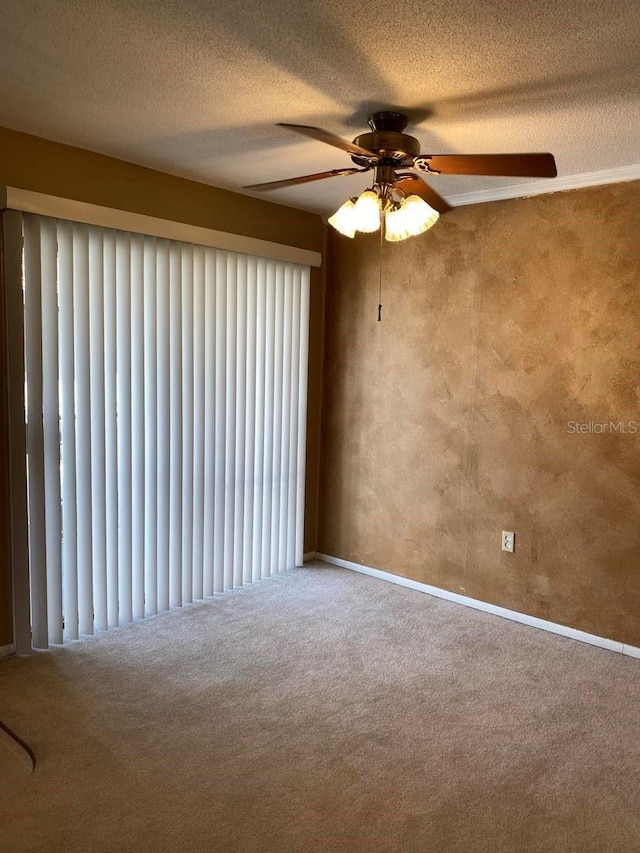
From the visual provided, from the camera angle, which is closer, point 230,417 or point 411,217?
point 411,217

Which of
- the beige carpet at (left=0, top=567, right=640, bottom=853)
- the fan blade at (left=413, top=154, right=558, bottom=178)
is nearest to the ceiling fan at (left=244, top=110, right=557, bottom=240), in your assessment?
the fan blade at (left=413, top=154, right=558, bottom=178)

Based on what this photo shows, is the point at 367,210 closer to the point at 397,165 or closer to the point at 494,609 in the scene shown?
the point at 397,165

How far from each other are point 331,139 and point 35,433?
6.18ft

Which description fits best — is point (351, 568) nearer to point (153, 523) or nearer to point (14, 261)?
point (153, 523)

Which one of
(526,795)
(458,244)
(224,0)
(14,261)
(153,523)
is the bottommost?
(526,795)

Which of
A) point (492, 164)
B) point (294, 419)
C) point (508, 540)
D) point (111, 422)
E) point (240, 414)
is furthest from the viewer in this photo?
point (294, 419)

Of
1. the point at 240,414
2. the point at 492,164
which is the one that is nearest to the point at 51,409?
the point at 240,414

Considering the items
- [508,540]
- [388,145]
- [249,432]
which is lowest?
[508,540]

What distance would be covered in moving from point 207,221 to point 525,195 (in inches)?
68.1

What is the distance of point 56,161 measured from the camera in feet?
10.1

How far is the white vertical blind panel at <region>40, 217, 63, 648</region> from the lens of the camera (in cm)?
304

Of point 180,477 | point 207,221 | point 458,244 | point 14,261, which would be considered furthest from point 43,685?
point 458,244

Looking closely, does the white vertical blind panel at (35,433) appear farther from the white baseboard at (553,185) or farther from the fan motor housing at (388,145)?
the white baseboard at (553,185)

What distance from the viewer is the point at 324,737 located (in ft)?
8.41
